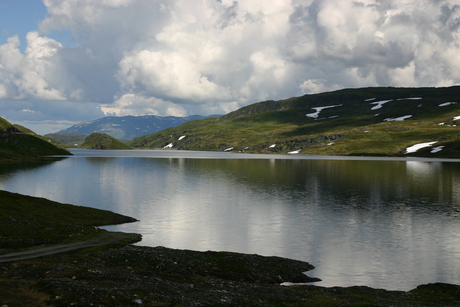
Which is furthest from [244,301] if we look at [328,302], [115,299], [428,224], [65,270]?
[428,224]

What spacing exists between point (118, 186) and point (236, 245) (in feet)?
207

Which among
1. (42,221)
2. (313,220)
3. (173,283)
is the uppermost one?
(42,221)

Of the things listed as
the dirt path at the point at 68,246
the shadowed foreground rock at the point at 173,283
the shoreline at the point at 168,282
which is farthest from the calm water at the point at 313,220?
Answer: the shadowed foreground rock at the point at 173,283

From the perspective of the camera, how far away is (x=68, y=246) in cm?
3956

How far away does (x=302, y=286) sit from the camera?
104 feet

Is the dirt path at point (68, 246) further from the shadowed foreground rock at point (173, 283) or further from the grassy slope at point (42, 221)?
the grassy slope at point (42, 221)

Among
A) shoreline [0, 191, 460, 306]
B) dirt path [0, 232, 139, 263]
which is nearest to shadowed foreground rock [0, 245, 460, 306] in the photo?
shoreline [0, 191, 460, 306]

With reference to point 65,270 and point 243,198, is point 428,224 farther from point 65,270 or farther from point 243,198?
point 65,270

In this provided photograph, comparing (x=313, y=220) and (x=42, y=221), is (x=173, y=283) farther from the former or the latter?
(x=313, y=220)

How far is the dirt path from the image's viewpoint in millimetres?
34013

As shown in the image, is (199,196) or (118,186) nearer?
(199,196)

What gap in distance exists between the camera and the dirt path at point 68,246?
3401cm

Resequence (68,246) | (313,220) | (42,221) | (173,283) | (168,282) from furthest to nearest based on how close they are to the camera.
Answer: (313,220) < (42,221) < (68,246) < (168,282) < (173,283)

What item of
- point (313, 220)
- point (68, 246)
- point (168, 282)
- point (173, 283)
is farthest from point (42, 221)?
point (313, 220)
